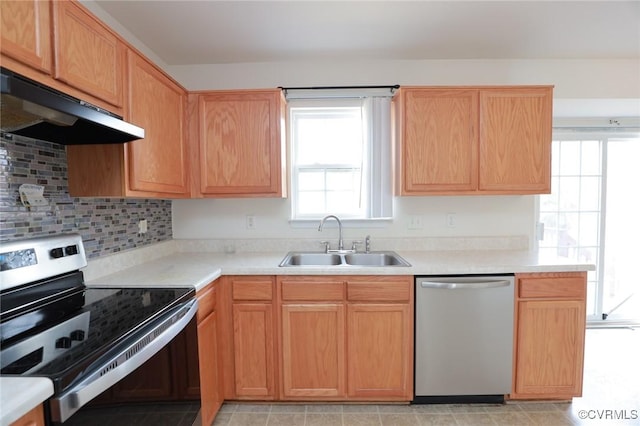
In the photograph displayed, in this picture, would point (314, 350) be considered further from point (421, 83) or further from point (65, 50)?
point (421, 83)

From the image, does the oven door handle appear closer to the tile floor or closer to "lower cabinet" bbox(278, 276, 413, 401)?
"lower cabinet" bbox(278, 276, 413, 401)

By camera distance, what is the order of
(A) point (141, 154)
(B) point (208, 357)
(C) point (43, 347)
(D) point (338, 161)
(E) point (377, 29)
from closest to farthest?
(C) point (43, 347), (A) point (141, 154), (B) point (208, 357), (E) point (377, 29), (D) point (338, 161)

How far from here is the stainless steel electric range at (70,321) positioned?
822 millimetres

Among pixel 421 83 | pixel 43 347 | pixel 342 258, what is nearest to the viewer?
pixel 43 347

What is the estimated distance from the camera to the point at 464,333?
182cm

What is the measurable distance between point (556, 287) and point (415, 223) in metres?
1.01

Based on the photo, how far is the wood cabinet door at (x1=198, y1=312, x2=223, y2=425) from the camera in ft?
5.27

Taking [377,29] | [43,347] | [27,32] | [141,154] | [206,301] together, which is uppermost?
[377,29]

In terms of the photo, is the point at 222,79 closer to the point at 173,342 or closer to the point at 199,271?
the point at 199,271

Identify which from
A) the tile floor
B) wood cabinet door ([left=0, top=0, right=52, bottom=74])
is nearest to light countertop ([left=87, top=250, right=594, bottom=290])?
the tile floor

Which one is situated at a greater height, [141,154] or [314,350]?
[141,154]

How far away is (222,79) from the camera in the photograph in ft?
8.11

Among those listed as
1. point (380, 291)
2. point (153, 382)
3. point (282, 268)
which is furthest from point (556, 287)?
point (153, 382)

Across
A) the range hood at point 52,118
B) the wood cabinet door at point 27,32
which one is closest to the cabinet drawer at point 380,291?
the range hood at point 52,118
